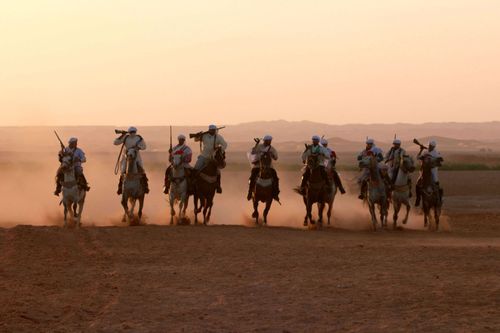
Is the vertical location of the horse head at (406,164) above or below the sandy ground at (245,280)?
above

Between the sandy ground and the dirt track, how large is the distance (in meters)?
0.02

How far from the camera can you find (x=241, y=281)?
18.0 m

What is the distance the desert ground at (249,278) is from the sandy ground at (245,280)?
23mm

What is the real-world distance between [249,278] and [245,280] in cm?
26

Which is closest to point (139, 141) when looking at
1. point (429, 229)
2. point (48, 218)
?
point (48, 218)

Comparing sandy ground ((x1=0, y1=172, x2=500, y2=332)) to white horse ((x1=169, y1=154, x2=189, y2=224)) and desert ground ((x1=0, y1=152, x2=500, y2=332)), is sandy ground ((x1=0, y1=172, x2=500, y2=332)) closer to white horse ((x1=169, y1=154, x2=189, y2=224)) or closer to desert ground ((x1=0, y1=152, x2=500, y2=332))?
desert ground ((x1=0, y1=152, x2=500, y2=332))

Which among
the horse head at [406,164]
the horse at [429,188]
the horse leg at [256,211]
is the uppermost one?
the horse head at [406,164]

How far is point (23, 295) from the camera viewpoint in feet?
54.6

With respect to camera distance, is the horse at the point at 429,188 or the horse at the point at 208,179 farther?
the horse at the point at 208,179

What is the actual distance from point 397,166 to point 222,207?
380 inches

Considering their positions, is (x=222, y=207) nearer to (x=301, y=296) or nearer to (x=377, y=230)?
(x=377, y=230)

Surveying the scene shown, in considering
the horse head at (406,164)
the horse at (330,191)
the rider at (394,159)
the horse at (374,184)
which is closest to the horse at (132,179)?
the horse at (330,191)

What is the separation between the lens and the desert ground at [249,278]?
47.5 ft

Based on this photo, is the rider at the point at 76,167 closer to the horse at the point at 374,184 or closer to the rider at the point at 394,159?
the horse at the point at 374,184
